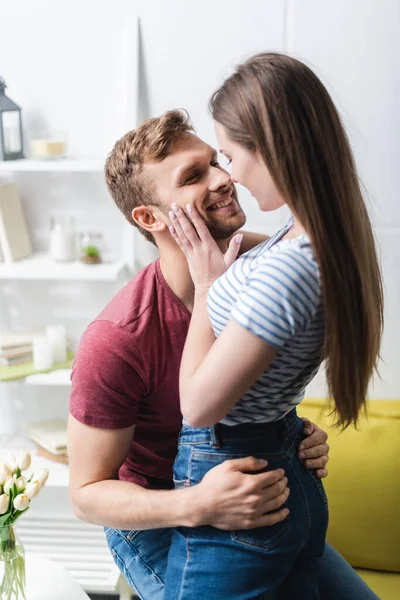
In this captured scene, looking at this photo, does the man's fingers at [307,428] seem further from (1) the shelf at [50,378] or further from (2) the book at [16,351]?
(2) the book at [16,351]

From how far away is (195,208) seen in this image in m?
1.41

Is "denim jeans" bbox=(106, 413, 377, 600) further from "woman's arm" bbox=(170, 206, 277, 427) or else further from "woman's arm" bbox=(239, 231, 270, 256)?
"woman's arm" bbox=(239, 231, 270, 256)

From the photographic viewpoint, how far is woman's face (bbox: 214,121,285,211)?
44.1 inches

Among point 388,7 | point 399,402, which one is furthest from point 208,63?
point 399,402

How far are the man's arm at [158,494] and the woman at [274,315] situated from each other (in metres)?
0.03

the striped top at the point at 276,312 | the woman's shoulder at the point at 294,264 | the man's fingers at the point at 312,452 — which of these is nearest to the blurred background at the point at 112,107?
the man's fingers at the point at 312,452

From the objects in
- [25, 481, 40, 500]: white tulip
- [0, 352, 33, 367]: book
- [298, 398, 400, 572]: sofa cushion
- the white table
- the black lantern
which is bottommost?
the white table

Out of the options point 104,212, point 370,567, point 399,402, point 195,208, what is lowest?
point 370,567

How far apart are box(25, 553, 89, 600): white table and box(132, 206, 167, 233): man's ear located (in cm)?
89

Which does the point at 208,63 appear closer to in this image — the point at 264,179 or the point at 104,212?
the point at 104,212

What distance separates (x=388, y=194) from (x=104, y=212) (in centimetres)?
87

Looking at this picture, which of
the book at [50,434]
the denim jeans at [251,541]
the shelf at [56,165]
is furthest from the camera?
the book at [50,434]

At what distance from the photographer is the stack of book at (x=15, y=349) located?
7.61 ft

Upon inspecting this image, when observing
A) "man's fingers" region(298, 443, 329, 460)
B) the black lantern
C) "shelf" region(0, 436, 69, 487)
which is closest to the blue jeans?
"man's fingers" region(298, 443, 329, 460)
